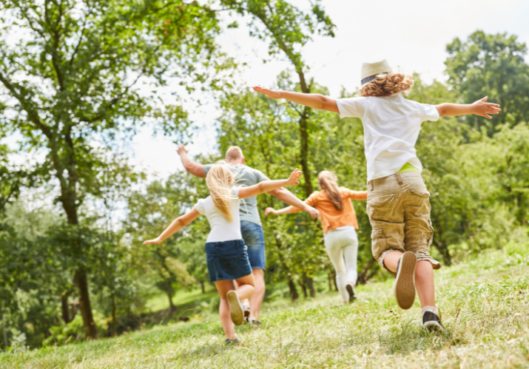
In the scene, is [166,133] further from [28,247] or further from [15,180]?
[28,247]

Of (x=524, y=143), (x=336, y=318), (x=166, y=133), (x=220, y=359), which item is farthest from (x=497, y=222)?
(x=220, y=359)

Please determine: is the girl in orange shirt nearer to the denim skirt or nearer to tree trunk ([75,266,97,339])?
the denim skirt

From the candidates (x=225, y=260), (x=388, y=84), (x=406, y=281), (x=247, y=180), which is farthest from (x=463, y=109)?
(x=247, y=180)

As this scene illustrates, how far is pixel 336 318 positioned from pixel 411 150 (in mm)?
2137

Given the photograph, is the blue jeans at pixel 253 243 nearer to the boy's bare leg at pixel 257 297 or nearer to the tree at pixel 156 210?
the boy's bare leg at pixel 257 297

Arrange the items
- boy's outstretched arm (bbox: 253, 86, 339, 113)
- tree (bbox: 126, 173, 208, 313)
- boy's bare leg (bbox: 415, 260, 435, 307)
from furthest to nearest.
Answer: tree (bbox: 126, 173, 208, 313), boy's outstretched arm (bbox: 253, 86, 339, 113), boy's bare leg (bbox: 415, 260, 435, 307)

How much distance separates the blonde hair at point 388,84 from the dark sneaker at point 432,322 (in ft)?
6.01

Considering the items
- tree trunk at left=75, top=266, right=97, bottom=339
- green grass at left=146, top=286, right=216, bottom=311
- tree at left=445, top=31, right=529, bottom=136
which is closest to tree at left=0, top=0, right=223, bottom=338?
tree trunk at left=75, top=266, right=97, bottom=339

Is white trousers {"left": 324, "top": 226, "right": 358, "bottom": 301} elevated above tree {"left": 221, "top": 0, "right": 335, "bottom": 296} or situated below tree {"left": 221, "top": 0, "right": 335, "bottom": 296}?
below

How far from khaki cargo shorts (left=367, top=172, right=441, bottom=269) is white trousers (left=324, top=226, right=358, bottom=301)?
9.76ft

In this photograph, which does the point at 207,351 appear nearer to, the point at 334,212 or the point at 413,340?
the point at 413,340

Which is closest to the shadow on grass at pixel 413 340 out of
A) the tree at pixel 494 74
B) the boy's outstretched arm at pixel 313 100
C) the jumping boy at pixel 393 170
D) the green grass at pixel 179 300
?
the jumping boy at pixel 393 170

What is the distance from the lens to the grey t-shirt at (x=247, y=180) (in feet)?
18.3

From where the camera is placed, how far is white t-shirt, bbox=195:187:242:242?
423 centimetres
